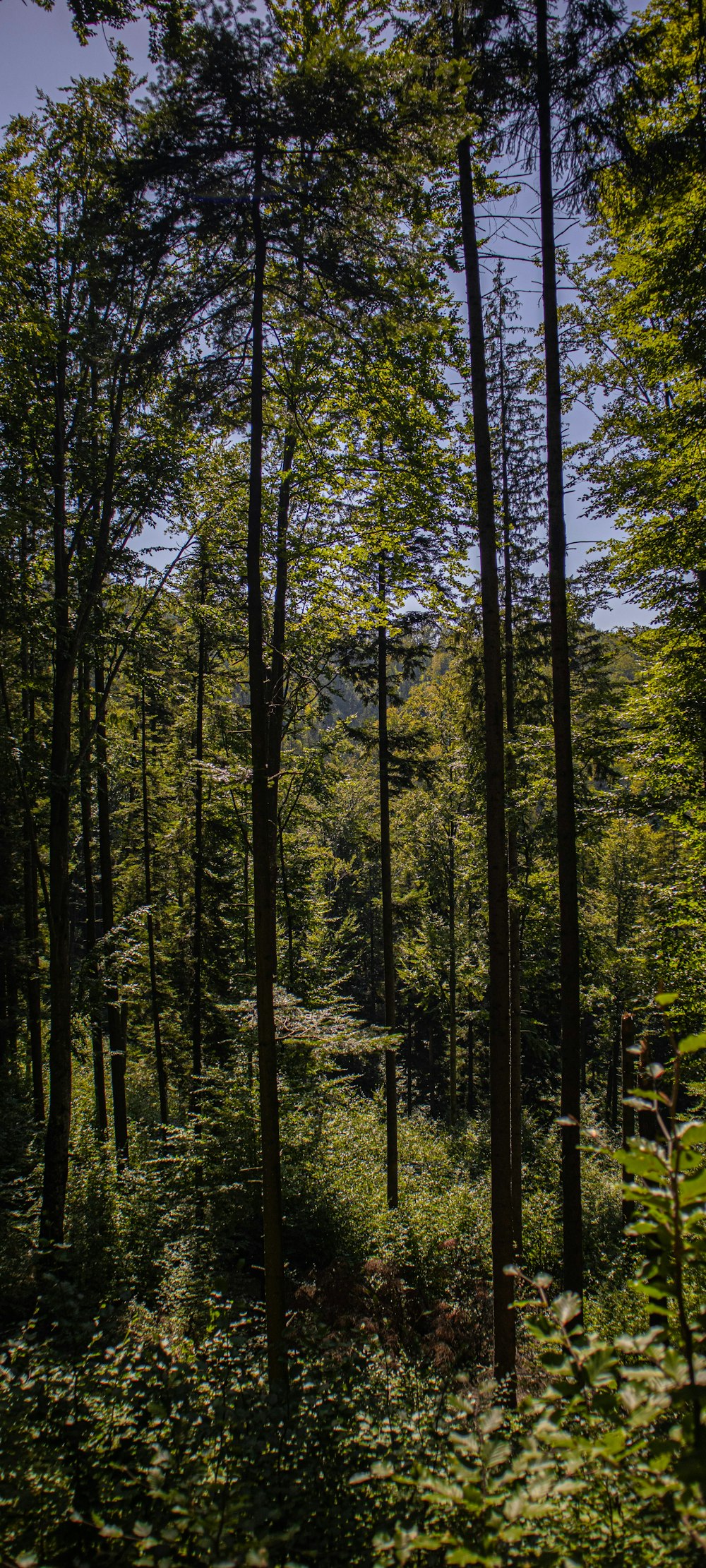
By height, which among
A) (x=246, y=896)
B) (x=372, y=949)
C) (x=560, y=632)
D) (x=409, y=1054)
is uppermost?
(x=560, y=632)

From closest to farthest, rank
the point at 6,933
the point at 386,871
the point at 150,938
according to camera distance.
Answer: the point at 386,871
the point at 150,938
the point at 6,933

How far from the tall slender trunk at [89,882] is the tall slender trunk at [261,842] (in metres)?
3.51

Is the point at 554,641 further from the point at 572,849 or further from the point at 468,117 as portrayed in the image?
the point at 468,117

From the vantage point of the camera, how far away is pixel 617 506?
954cm

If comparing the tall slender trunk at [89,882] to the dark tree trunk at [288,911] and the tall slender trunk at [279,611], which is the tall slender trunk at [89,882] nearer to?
the tall slender trunk at [279,611]

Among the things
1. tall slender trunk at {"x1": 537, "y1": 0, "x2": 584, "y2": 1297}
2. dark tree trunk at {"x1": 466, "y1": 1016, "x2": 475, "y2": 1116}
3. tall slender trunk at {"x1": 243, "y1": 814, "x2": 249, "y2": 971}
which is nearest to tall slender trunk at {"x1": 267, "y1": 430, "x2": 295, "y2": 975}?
tall slender trunk at {"x1": 243, "y1": 814, "x2": 249, "y2": 971}

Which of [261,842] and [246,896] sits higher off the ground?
[261,842]

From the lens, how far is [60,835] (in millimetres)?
9156

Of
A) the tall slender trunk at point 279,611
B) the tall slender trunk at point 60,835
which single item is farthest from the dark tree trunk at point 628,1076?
the tall slender trunk at point 60,835

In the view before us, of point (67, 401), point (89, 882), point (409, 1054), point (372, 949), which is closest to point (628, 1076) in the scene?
point (89, 882)

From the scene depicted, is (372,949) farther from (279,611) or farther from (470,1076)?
(279,611)

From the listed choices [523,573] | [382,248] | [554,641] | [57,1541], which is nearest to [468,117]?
[382,248]

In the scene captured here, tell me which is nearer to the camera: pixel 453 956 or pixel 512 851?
pixel 512 851

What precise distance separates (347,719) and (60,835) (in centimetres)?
740
